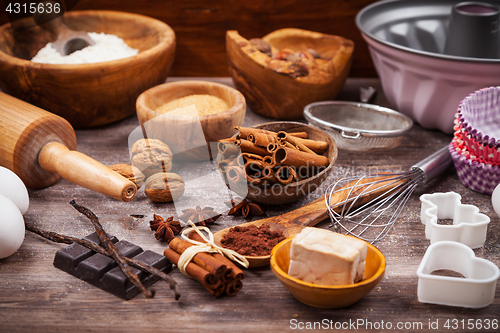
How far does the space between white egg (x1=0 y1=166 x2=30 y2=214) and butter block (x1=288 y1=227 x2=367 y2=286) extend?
1.63ft

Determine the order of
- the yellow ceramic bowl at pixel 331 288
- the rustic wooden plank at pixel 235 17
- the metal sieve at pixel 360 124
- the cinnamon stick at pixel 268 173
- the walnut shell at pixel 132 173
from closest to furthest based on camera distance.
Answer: the yellow ceramic bowl at pixel 331 288, the cinnamon stick at pixel 268 173, the walnut shell at pixel 132 173, the metal sieve at pixel 360 124, the rustic wooden plank at pixel 235 17

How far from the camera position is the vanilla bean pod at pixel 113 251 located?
0.62 meters

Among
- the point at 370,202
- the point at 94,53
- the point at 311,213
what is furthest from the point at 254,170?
the point at 94,53

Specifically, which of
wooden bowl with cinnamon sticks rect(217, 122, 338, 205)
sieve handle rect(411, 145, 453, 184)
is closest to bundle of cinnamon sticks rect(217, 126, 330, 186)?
wooden bowl with cinnamon sticks rect(217, 122, 338, 205)

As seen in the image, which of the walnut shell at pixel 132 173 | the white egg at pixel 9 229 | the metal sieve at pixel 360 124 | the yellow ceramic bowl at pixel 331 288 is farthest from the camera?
the metal sieve at pixel 360 124

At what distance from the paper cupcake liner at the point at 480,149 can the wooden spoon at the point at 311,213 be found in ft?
0.46

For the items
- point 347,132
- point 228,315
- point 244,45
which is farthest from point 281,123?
point 228,315

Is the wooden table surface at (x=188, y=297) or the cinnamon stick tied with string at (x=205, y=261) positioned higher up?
the cinnamon stick tied with string at (x=205, y=261)

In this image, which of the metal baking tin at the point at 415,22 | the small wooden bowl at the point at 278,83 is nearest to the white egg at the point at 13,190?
the small wooden bowl at the point at 278,83

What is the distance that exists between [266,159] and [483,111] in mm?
507

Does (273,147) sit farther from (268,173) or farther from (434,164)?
(434,164)

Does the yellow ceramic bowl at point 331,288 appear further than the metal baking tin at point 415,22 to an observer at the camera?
No

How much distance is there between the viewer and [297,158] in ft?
2.57

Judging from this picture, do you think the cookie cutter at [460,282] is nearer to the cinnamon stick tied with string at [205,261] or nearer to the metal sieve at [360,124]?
the cinnamon stick tied with string at [205,261]
